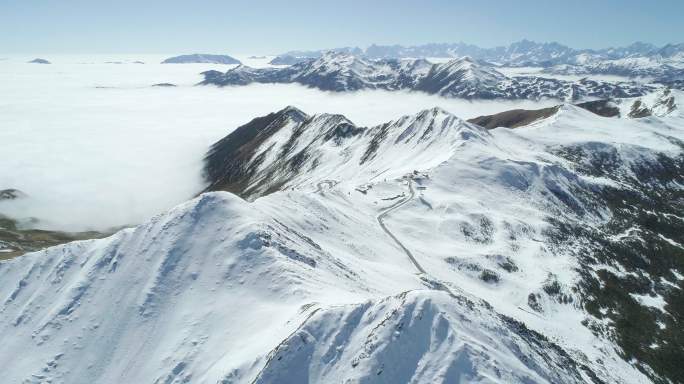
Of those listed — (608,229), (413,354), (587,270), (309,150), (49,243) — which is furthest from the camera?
(309,150)

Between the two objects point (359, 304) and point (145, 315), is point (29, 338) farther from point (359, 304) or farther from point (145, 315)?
point (359, 304)

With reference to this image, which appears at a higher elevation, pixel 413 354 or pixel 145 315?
pixel 413 354

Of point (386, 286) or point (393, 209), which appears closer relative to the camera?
point (386, 286)

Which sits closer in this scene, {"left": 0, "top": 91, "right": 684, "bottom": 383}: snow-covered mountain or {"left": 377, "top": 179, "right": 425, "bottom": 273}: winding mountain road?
{"left": 0, "top": 91, "right": 684, "bottom": 383}: snow-covered mountain

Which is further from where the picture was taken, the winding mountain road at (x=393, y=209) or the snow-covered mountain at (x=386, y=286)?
the winding mountain road at (x=393, y=209)

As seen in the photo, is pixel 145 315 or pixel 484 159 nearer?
pixel 145 315

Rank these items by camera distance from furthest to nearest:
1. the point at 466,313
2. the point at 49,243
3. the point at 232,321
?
1. the point at 49,243
2. the point at 232,321
3. the point at 466,313

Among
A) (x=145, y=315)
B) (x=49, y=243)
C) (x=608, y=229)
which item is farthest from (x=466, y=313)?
(x=49, y=243)

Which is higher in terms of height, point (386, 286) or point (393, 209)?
point (386, 286)
